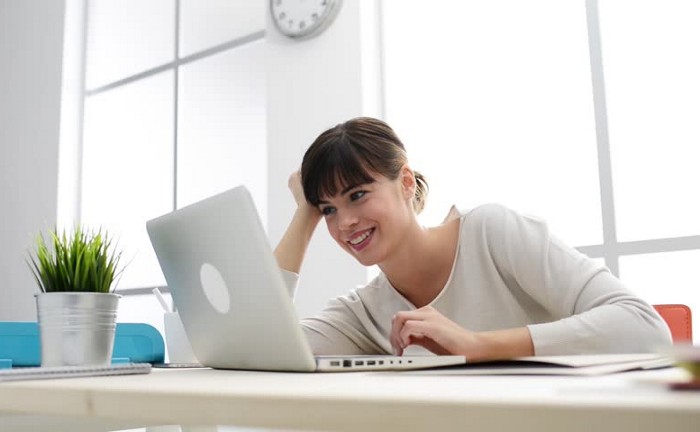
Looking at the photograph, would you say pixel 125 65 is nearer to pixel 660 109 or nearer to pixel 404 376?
pixel 660 109

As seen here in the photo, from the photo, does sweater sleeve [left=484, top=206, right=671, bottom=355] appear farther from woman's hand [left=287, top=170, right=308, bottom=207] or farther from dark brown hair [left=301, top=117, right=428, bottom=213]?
woman's hand [left=287, top=170, right=308, bottom=207]

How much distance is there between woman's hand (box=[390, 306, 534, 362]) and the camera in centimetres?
93

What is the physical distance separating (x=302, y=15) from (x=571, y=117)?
1.27 metres

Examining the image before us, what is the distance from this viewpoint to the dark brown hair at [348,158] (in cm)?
146

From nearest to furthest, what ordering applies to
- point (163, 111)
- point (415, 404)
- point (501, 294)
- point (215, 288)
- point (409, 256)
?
point (415, 404) → point (215, 288) → point (501, 294) → point (409, 256) → point (163, 111)

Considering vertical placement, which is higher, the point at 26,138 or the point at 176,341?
the point at 26,138

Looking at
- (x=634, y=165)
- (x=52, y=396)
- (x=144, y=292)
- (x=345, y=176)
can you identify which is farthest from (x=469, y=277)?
(x=144, y=292)

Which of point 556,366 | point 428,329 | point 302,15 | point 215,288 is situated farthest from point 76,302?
point 302,15

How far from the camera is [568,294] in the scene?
4.11 ft

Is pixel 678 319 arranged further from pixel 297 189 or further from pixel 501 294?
pixel 297 189

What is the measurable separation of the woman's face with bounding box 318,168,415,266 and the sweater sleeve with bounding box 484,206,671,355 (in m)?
0.21

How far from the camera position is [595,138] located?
260 centimetres

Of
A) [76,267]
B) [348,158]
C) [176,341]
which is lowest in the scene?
[176,341]

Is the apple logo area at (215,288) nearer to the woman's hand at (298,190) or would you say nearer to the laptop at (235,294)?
the laptop at (235,294)
